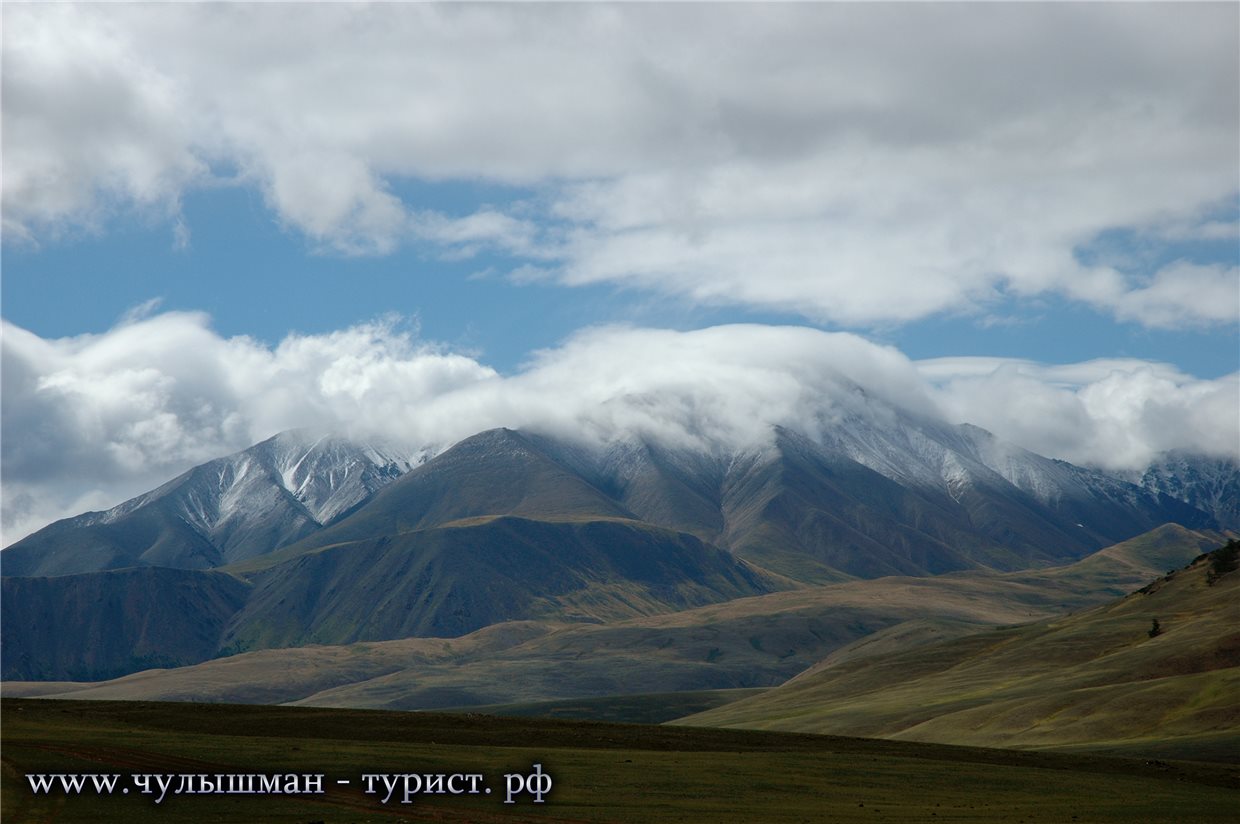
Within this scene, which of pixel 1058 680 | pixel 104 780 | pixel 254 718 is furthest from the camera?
pixel 1058 680

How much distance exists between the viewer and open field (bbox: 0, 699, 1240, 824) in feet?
217

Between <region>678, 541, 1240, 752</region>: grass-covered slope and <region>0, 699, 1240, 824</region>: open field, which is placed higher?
<region>0, 699, 1240, 824</region>: open field

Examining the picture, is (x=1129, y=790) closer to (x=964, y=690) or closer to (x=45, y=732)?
(x=45, y=732)

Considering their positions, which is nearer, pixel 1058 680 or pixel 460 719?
pixel 460 719

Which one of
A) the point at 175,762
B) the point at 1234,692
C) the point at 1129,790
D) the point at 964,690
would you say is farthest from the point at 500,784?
the point at 964,690

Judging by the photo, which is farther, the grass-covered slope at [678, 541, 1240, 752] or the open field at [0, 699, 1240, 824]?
the grass-covered slope at [678, 541, 1240, 752]

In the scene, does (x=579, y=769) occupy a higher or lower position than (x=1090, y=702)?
higher

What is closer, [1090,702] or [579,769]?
[579,769]

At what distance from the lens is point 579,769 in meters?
81.6

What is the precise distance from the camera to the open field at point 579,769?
2603 inches

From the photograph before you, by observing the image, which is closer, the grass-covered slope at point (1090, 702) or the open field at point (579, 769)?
the open field at point (579, 769)

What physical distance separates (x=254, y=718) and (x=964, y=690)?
4491 inches

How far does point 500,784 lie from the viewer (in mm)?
74188

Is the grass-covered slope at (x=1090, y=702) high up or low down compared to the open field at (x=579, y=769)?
down
